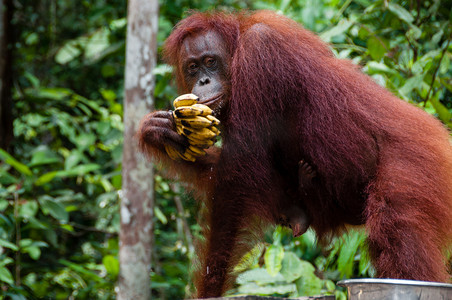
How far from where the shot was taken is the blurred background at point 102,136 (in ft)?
11.1

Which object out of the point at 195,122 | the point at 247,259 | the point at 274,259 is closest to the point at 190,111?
the point at 195,122

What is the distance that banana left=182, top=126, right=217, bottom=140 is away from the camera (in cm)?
248

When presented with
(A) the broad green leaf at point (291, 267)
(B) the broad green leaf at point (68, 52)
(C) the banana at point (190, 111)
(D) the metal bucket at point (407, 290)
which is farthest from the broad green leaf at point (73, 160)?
(D) the metal bucket at point (407, 290)

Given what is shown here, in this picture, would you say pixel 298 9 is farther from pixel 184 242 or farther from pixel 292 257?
pixel 292 257

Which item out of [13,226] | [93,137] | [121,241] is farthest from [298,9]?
[13,226]

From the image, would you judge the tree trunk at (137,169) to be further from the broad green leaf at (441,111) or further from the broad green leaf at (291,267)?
the broad green leaf at (441,111)

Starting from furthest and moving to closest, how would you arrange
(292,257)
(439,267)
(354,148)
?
(292,257) < (354,148) < (439,267)

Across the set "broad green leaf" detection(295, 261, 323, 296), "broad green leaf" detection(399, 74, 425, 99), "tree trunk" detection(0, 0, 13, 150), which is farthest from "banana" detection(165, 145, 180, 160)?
"tree trunk" detection(0, 0, 13, 150)

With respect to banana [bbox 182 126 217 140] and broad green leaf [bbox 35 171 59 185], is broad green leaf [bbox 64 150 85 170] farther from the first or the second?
banana [bbox 182 126 217 140]

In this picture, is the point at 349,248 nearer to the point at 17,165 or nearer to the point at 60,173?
the point at 60,173

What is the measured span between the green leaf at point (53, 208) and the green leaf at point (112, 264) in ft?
1.78

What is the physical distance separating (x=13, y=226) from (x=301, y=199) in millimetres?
2510

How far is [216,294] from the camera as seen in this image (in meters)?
2.62

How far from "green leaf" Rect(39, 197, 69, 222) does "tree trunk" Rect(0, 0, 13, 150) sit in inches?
41.8
